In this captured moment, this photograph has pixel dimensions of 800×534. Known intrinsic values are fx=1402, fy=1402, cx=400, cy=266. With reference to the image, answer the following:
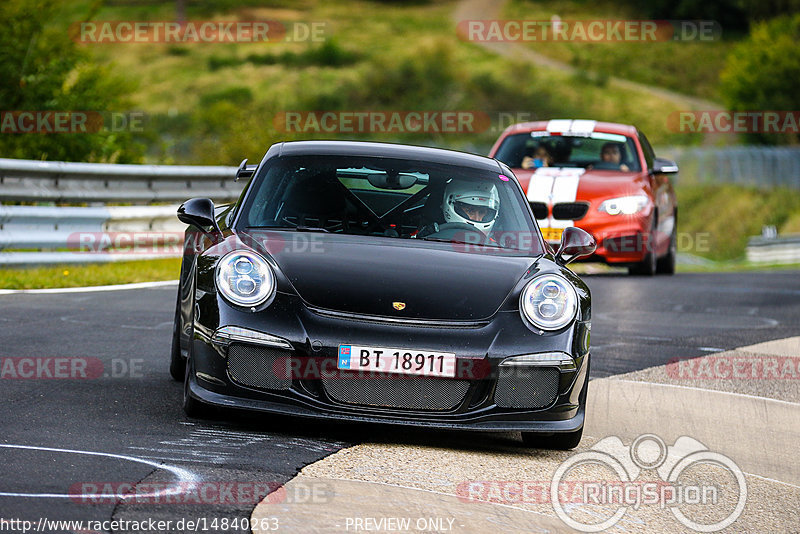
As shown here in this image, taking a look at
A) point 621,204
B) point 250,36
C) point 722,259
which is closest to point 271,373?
point 621,204

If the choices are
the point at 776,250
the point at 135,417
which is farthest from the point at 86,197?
the point at 776,250

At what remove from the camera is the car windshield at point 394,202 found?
6.57 m

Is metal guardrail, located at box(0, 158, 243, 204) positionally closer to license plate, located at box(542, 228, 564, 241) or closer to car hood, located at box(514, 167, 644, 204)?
car hood, located at box(514, 167, 644, 204)

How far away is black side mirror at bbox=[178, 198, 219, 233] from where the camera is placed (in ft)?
21.4

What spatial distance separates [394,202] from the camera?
281 inches

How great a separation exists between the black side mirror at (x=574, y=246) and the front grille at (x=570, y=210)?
23.7 ft

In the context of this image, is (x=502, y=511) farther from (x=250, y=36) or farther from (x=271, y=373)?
(x=250, y=36)

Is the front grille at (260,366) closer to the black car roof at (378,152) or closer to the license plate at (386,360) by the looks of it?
the license plate at (386,360)

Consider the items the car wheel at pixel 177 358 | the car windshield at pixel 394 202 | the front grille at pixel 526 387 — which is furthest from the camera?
Answer: the car wheel at pixel 177 358

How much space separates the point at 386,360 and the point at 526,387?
61 cm

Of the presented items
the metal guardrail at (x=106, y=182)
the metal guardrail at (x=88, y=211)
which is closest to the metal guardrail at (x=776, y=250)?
the metal guardrail at (x=106, y=182)

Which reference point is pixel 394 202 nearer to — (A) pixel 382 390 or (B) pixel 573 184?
(A) pixel 382 390

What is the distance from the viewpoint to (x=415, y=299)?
5750mm

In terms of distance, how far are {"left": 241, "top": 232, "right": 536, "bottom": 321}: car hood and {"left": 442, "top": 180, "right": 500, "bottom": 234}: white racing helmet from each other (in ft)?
1.42
